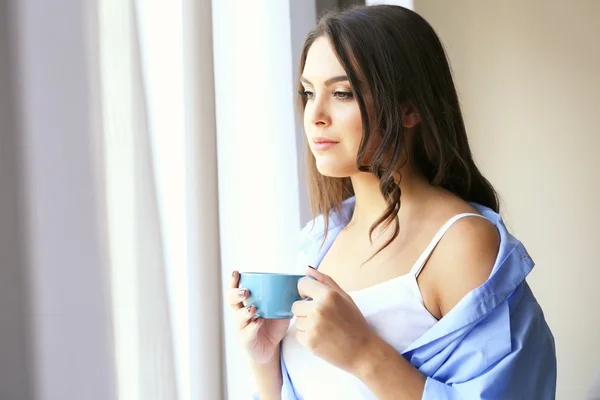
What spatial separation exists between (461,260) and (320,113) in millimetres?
279

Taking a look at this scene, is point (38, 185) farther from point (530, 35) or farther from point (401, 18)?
point (530, 35)

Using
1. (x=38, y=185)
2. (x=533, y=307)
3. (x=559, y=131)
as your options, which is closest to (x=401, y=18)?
(x=533, y=307)

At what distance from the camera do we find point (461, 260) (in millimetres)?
932

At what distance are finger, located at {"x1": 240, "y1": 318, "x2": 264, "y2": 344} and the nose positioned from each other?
0.29 m

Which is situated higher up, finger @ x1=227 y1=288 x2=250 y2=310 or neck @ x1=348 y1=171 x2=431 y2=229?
neck @ x1=348 y1=171 x2=431 y2=229

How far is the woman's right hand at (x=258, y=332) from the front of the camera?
0.98 metres

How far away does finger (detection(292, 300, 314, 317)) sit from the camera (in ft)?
2.96

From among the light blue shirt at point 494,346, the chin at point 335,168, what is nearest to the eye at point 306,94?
the chin at point 335,168

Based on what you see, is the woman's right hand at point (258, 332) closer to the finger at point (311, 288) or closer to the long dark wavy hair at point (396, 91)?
the finger at point (311, 288)

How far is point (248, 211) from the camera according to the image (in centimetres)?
151

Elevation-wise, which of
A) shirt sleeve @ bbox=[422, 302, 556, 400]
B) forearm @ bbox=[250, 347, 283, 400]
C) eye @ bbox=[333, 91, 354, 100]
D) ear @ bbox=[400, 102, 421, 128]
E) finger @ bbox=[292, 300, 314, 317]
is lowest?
forearm @ bbox=[250, 347, 283, 400]

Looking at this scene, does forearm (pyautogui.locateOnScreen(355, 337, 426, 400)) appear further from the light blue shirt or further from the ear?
the ear

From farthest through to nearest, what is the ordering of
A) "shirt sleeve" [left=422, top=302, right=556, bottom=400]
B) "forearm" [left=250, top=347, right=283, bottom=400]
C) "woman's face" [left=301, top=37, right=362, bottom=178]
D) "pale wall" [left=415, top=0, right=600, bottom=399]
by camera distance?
"pale wall" [left=415, top=0, right=600, bottom=399]
"forearm" [left=250, top=347, right=283, bottom=400]
"woman's face" [left=301, top=37, right=362, bottom=178]
"shirt sleeve" [left=422, top=302, right=556, bottom=400]

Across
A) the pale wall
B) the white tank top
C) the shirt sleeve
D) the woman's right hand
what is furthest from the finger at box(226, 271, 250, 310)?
the pale wall
